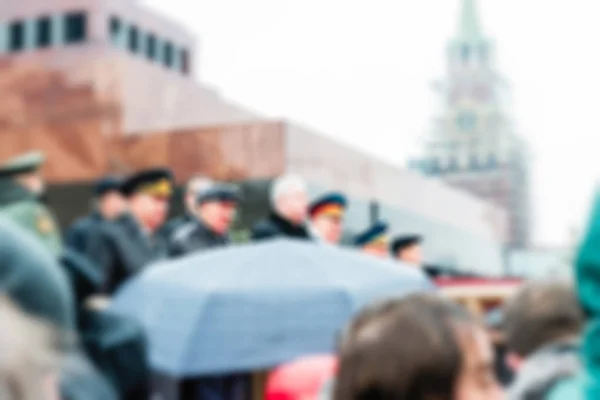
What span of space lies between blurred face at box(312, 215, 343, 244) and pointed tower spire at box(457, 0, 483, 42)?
9649 cm

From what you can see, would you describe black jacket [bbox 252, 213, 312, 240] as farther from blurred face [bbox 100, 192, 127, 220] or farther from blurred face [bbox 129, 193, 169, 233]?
blurred face [bbox 100, 192, 127, 220]

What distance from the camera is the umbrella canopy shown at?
8.06 ft

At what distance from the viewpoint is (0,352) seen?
1008 mm

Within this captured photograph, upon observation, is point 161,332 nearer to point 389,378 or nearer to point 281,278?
point 281,278

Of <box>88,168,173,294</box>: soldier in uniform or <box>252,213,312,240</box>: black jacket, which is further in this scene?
<box>252,213,312,240</box>: black jacket

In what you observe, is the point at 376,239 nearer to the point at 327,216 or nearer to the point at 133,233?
the point at 327,216

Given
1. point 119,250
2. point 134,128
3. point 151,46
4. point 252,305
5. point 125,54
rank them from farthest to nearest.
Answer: point 151,46 < point 125,54 < point 134,128 < point 119,250 < point 252,305

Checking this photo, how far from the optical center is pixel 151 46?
77.1ft

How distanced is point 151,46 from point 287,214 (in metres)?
18.5

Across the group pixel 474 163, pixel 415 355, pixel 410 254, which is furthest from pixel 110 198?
pixel 474 163

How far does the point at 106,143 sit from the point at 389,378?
15.7 metres

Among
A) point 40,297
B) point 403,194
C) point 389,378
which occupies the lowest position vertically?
point 403,194

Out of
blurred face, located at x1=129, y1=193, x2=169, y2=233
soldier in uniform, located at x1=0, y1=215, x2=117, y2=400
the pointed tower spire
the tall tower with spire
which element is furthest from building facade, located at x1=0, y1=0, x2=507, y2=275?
the pointed tower spire

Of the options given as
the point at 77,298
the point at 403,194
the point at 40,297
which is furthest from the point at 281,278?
the point at 403,194
